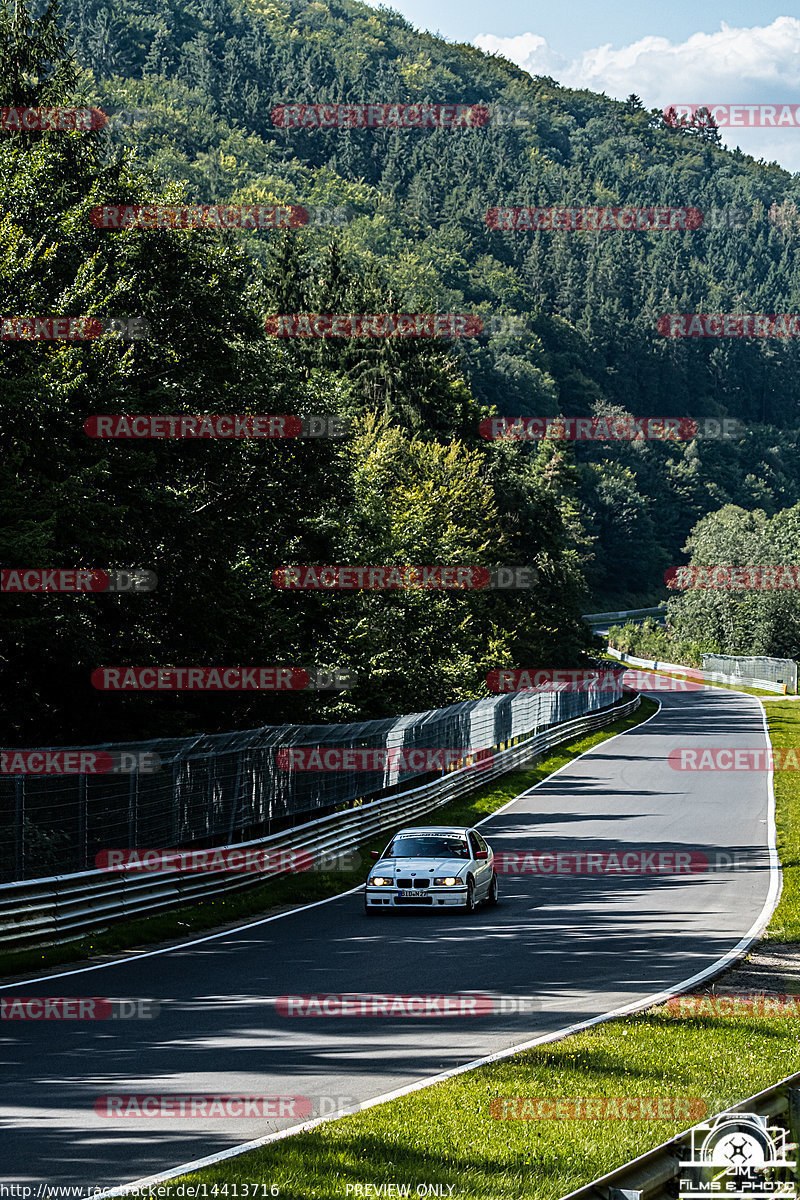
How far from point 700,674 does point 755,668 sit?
8718 millimetres

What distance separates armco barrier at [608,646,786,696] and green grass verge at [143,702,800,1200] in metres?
82.7

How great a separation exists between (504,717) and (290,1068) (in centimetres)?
3576

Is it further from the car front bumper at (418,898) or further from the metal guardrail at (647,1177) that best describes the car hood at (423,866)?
the metal guardrail at (647,1177)

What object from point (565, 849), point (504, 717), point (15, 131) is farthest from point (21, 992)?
point (504, 717)

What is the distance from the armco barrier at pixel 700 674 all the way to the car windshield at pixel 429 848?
7407 cm

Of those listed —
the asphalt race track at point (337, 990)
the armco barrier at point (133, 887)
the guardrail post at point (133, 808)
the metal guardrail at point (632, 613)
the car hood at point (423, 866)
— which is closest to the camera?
the asphalt race track at point (337, 990)

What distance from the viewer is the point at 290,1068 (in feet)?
31.6

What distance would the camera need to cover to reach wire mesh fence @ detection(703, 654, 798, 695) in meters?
93.3

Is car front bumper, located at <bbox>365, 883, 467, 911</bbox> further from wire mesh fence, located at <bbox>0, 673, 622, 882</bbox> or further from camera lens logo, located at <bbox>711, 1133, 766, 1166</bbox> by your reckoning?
camera lens logo, located at <bbox>711, 1133, 766, 1166</bbox>

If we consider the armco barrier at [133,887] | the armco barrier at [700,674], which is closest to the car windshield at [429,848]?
the armco barrier at [133,887]

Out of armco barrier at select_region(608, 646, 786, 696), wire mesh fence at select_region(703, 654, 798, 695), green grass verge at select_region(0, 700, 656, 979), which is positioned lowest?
armco barrier at select_region(608, 646, 786, 696)

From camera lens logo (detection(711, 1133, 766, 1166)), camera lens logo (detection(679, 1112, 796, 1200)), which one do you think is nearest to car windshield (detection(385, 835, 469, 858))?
camera lens logo (detection(679, 1112, 796, 1200))

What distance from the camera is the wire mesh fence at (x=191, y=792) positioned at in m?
15.8

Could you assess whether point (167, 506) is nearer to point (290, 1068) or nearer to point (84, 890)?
point (84, 890)
